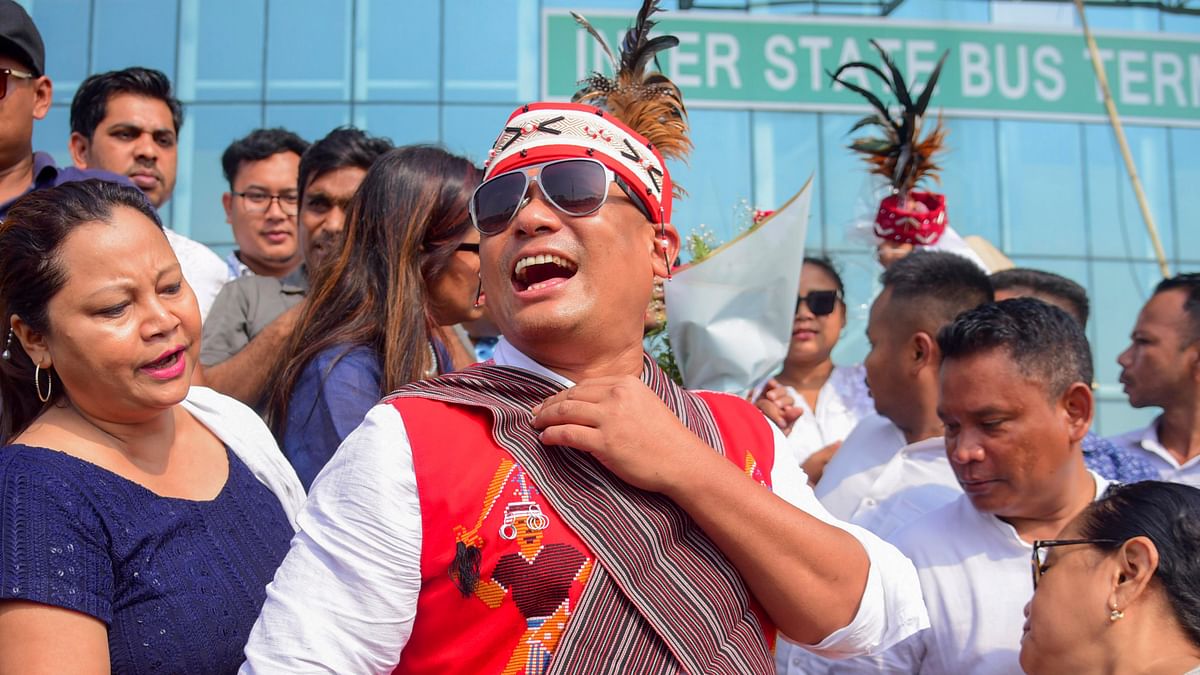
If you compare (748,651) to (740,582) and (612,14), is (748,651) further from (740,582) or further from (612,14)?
(612,14)

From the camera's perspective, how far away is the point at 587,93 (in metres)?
3.12

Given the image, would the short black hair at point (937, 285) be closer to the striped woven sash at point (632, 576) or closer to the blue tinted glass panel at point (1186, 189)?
the striped woven sash at point (632, 576)

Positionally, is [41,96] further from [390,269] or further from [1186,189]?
[1186,189]

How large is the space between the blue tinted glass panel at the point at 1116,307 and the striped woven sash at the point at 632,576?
15.2 m

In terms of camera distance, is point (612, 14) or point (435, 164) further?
point (612, 14)

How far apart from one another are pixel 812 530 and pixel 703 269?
1.73 m

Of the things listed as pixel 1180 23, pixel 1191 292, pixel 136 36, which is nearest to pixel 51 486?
pixel 1191 292

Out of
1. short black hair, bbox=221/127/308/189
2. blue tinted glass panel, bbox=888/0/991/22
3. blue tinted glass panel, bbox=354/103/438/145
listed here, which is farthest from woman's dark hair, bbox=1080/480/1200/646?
blue tinted glass panel, bbox=888/0/991/22

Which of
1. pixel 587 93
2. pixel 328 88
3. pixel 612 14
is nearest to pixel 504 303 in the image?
pixel 587 93

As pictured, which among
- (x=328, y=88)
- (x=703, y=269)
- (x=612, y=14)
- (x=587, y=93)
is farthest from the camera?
(x=328, y=88)

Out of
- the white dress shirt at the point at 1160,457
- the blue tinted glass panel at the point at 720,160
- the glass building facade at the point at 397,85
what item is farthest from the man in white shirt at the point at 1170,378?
the glass building facade at the point at 397,85

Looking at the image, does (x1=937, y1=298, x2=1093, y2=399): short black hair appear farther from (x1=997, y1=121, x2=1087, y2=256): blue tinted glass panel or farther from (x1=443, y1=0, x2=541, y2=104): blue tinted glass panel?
(x1=997, y1=121, x2=1087, y2=256): blue tinted glass panel

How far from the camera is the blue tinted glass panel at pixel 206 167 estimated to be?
47.3ft

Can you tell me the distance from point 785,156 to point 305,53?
5968mm
